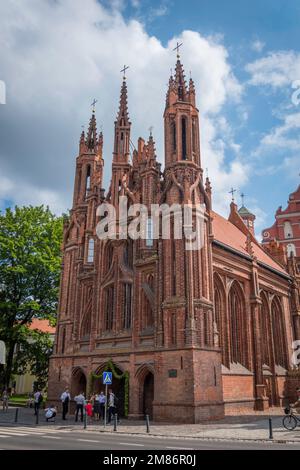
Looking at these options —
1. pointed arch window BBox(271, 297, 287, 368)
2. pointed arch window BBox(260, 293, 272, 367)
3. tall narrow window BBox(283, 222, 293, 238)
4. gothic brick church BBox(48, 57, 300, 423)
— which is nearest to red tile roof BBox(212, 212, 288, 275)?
gothic brick church BBox(48, 57, 300, 423)

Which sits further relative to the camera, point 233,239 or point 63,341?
point 233,239

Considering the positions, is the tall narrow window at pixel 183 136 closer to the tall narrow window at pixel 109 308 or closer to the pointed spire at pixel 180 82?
the pointed spire at pixel 180 82

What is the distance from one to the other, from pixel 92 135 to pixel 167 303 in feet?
62.5

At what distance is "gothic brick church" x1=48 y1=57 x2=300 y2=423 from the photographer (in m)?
21.5

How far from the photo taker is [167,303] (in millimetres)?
22453

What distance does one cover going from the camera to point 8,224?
35.1 meters

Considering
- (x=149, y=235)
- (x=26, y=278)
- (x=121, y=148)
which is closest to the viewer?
(x=149, y=235)

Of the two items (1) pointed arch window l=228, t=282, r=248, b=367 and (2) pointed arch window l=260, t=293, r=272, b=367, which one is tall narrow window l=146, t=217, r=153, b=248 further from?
(2) pointed arch window l=260, t=293, r=272, b=367

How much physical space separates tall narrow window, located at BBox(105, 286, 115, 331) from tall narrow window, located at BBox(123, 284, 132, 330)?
4.12 ft

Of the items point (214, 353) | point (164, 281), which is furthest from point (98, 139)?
point (214, 353)

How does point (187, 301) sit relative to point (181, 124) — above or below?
below

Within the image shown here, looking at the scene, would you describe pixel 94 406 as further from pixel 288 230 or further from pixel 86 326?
pixel 288 230

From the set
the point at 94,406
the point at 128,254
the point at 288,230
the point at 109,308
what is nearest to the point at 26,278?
the point at 109,308

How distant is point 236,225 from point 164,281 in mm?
22211
